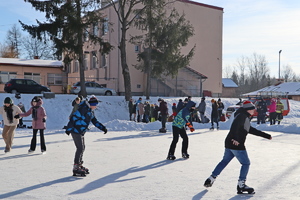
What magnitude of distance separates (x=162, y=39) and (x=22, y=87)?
11446 mm

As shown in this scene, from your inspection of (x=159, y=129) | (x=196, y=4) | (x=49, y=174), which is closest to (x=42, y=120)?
(x=49, y=174)

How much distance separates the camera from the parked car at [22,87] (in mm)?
26953

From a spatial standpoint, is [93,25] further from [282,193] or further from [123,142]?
[282,193]

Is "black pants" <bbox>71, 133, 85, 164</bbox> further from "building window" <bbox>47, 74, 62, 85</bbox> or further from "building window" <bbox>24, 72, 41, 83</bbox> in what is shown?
"building window" <bbox>47, 74, 62, 85</bbox>

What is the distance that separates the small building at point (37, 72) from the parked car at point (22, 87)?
789 centimetres

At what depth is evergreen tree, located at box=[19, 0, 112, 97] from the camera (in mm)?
24625

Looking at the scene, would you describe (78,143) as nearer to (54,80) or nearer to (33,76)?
(33,76)

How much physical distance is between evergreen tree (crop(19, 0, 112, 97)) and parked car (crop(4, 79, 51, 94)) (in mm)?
4176

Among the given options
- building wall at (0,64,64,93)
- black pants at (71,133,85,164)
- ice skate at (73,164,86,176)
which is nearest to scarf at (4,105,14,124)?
black pants at (71,133,85,164)

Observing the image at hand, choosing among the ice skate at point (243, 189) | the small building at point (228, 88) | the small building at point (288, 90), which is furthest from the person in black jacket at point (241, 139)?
the small building at point (228, 88)

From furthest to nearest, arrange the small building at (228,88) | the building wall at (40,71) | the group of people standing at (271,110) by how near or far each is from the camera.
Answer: the small building at (228,88)
the building wall at (40,71)
the group of people standing at (271,110)

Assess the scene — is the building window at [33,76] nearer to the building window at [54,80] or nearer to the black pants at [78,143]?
the building window at [54,80]

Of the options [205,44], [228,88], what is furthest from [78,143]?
[228,88]

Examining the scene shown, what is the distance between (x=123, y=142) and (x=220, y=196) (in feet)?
25.1
